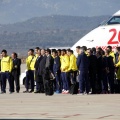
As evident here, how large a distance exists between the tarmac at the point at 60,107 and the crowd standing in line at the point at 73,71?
819mm

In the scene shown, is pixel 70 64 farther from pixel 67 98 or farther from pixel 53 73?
pixel 67 98

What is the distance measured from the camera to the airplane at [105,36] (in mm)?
41031

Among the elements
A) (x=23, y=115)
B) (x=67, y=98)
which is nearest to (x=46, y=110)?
(x=23, y=115)

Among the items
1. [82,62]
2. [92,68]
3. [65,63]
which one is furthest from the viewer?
[65,63]

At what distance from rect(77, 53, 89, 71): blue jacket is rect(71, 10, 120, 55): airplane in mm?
6460

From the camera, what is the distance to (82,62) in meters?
34.2

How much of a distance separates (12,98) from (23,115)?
783 cm

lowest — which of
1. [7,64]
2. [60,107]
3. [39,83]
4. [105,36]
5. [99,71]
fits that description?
[60,107]

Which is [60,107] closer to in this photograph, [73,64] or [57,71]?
[73,64]

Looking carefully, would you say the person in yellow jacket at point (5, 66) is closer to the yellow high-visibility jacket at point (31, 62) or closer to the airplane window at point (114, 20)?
the yellow high-visibility jacket at point (31, 62)

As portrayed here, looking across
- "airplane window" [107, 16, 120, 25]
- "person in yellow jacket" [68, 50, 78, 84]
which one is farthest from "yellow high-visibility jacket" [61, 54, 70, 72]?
"airplane window" [107, 16, 120, 25]

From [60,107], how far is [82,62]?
244 inches

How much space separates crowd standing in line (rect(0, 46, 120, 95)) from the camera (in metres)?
34.4

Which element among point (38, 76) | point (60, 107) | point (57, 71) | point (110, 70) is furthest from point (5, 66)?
point (60, 107)
